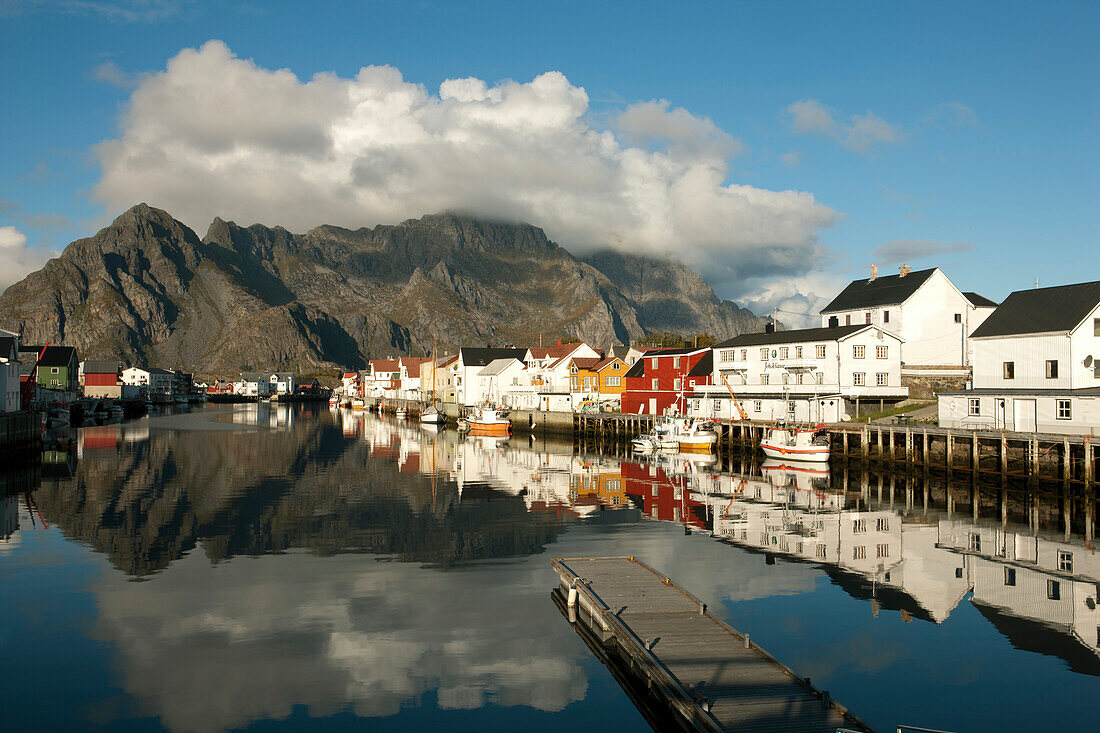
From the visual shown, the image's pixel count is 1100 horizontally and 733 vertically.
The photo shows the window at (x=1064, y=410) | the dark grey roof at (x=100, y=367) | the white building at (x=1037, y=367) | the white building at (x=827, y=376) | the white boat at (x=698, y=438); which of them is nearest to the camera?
the window at (x=1064, y=410)

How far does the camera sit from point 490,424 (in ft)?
282

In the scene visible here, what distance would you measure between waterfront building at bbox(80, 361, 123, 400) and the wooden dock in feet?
544

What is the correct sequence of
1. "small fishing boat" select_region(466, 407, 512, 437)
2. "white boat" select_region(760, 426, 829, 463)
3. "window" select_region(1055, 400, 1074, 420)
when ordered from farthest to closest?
"small fishing boat" select_region(466, 407, 512, 437) → "white boat" select_region(760, 426, 829, 463) → "window" select_region(1055, 400, 1074, 420)

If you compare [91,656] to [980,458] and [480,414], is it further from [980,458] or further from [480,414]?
[480,414]

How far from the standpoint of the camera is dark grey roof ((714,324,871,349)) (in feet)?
204

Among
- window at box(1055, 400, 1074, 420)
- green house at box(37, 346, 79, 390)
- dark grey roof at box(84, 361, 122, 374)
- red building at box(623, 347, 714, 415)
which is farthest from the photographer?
dark grey roof at box(84, 361, 122, 374)

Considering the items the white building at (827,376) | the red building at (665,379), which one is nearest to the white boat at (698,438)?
the white building at (827,376)

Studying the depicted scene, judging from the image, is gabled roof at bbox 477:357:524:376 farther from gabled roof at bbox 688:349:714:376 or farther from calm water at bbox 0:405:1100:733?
calm water at bbox 0:405:1100:733

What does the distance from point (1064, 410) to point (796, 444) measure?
49.6ft

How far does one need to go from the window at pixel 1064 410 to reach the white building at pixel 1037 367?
0.15 ft

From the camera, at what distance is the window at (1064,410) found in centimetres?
4153

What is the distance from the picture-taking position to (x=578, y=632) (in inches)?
751

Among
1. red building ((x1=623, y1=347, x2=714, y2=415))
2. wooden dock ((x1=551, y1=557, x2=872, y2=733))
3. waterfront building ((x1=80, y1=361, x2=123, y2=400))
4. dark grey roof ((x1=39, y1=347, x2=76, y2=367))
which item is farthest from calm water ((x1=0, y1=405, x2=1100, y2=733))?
waterfront building ((x1=80, y1=361, x2=123, y2=400))

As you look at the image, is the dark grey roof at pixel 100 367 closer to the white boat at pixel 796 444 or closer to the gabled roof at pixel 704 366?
the gabled roof at pixel 704 366
